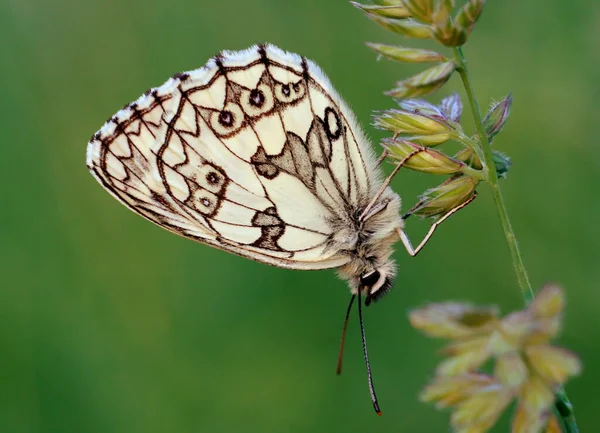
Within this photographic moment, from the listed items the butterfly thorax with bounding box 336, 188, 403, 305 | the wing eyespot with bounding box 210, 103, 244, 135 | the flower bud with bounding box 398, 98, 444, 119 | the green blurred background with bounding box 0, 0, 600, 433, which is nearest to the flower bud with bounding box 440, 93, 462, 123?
the flower bud with bounding box 398, 98, 444, 119

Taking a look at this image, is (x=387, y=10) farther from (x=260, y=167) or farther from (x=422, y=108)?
(x=260, y=167)

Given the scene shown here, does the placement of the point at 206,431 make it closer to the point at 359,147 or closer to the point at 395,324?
the point at 395,324

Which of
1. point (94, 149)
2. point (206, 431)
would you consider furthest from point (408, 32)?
point (206, 431)

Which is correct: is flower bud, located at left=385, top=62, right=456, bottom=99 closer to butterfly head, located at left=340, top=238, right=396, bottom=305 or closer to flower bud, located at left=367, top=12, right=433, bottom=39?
flower bud, located at left=367, top=12, right=433, bottom=39

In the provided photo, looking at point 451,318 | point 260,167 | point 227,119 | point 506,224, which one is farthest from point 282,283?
point 451,318

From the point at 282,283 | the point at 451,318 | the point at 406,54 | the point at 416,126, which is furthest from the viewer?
the point at 282,283
